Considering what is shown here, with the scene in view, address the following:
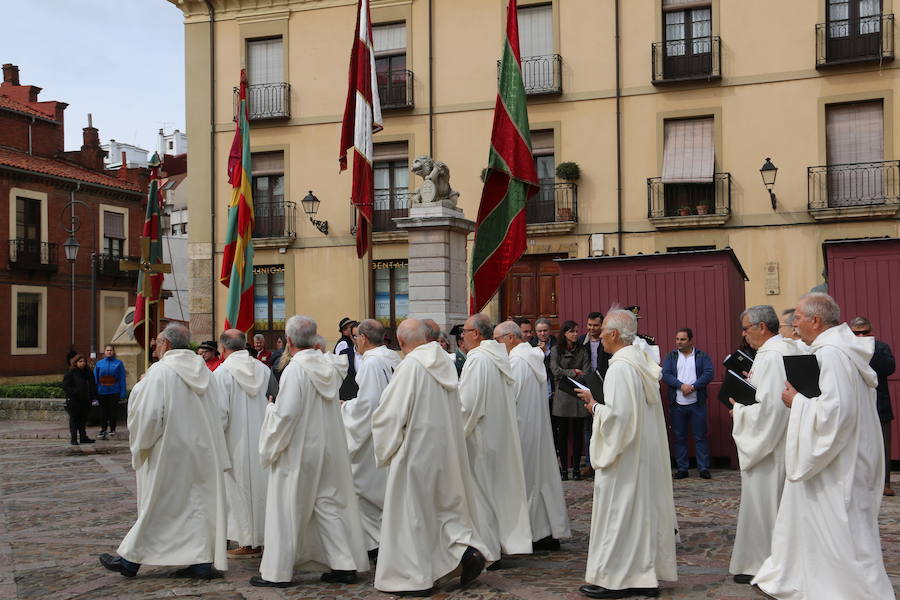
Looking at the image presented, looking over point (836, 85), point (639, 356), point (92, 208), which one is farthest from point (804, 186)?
point (92, 208)

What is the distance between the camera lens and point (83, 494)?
1089cm

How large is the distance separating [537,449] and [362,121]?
680 cm

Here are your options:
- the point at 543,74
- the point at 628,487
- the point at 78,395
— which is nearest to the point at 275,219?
the point at 543,74

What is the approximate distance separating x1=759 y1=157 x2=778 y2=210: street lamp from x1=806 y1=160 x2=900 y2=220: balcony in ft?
2.54

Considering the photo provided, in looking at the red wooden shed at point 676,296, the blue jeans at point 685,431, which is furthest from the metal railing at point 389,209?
the blue jeans at point 685,431

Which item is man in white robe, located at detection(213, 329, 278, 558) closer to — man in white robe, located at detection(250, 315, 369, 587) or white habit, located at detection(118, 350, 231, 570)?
white habit, located at detection(118, 350, 231, 570)

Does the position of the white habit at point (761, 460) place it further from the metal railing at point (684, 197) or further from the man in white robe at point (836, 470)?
the metal railing at point (684, 197)

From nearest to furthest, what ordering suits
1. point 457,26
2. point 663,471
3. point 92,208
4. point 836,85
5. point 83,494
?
1. point 663,471
2. point 83,494
3. point 836,85
4. point 457,26
5. point 92,208

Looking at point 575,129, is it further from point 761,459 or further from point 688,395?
point 761,459

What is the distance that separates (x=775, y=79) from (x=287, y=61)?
12152 mm

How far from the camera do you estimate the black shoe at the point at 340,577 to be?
22.3 feet

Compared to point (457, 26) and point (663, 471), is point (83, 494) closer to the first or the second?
point (663, 471)

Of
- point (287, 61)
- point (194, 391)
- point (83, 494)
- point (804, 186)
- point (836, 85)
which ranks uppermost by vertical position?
point (287, 61)

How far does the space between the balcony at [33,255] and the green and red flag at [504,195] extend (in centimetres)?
2547
